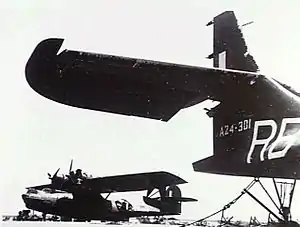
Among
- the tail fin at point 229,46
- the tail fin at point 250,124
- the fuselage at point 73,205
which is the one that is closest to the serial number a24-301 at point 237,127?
the tail fin at point 250,124

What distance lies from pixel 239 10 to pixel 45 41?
0.63 m

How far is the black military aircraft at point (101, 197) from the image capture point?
5.98 feet

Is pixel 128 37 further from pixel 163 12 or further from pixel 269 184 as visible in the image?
pixel 269 184

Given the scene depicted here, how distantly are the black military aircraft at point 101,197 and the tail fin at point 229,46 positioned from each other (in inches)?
15.8

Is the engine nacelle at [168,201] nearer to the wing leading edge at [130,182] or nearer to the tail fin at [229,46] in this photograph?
the wing leading edge at [130,182]

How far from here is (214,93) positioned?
74.1 inches

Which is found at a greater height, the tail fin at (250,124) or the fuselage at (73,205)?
the tail fin at (250,124)

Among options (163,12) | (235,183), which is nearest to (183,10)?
(163,12)

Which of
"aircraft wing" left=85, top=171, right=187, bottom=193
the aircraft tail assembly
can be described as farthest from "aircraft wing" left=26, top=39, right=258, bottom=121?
"aircraft wing" left=85, top=171, right=187, bottom=193

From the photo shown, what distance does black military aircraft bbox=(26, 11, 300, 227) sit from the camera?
1854 millimetres

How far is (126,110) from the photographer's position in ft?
6.22

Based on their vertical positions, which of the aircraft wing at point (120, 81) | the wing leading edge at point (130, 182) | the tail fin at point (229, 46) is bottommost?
the wing leading edge at point (130, 182)

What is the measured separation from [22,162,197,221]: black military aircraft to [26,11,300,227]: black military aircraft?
12cm

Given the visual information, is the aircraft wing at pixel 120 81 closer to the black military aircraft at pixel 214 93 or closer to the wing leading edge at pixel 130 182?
the black military aircraft at pixel 214 93
